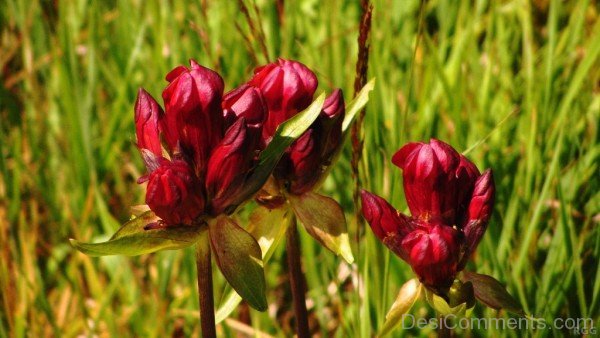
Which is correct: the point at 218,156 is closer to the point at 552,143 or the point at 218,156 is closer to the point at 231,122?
the point at 231,122

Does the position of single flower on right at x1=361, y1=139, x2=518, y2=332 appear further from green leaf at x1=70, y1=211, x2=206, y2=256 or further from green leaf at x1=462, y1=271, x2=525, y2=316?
green leaf at x1=70, y1=211, x2=206, y2=256

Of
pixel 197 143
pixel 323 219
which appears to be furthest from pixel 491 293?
pixel 197 143

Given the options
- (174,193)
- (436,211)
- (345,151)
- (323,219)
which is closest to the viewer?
(174,193)

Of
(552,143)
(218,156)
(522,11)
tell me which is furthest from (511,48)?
(218,156)

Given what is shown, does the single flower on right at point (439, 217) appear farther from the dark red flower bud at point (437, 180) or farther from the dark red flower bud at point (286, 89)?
the dark red flower bud at point (286, 89)

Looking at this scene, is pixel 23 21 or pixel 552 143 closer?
pixel 552 143

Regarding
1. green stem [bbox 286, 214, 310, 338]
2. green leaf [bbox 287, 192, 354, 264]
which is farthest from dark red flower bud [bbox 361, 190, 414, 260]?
green stem [bbox 286, 214, 310, 338]

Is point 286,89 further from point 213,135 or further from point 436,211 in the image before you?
point 436,211
